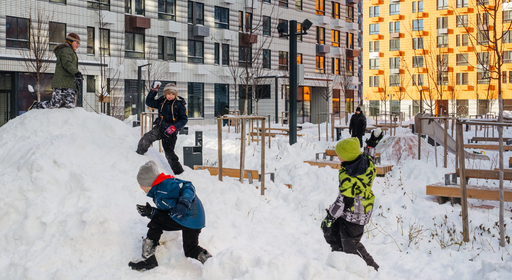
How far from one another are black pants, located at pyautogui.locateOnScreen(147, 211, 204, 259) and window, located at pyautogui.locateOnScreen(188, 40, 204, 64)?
96.1 feet

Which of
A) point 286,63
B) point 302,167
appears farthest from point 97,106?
point 302,167

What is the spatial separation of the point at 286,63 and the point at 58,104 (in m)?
32.5

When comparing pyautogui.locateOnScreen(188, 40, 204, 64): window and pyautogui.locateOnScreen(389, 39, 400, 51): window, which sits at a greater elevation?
pyautogui.locateOnScreen(389, 39, 400, 51): window

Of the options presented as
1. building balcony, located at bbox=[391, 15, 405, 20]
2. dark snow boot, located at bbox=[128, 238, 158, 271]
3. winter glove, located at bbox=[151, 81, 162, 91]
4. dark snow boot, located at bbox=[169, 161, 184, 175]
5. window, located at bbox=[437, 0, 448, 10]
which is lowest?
dark snow boot, located at bbox=[128, 238, 158, 271]

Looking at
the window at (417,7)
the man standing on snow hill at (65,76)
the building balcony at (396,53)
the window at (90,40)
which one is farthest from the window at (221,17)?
the window at (417,7)

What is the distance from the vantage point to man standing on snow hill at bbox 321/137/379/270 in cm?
468

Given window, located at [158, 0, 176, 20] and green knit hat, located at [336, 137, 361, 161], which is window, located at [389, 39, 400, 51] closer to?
window, located at [158, 0, 176, 20]

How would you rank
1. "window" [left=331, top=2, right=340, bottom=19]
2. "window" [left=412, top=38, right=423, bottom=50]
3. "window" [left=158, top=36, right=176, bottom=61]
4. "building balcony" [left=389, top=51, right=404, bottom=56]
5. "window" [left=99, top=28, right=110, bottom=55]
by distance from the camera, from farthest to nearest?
1. "building balcony" [left=389, top=51, right=404, bottom=56]
2. "window" [left=331, top=2, right=340, bottom=19]
3. "window" [left=158, top=36, right=176, bottom=61]
4. "window" [left=99, top=28, right=110, bottom=55]
5. "window" [left=412, top=38, right=423, bottom=50]

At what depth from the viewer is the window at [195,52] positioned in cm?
3312

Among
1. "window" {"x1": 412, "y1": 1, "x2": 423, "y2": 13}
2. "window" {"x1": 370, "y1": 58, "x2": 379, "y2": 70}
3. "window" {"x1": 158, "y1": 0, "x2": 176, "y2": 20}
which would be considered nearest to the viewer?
"window" {"x1": 158, "y1": 0, "x2": 176, "y2": 20}

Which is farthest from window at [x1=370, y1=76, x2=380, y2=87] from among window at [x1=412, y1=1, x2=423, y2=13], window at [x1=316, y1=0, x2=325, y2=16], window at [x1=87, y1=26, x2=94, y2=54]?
window at [x1=87, y1=26, x2=94, y2=54]

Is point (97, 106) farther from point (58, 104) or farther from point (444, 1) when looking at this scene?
point (444, 1)

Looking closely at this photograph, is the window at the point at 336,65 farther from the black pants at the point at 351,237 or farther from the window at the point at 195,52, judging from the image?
the black pants at the point at 351,237

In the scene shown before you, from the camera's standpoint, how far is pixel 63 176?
5934 millimetres
